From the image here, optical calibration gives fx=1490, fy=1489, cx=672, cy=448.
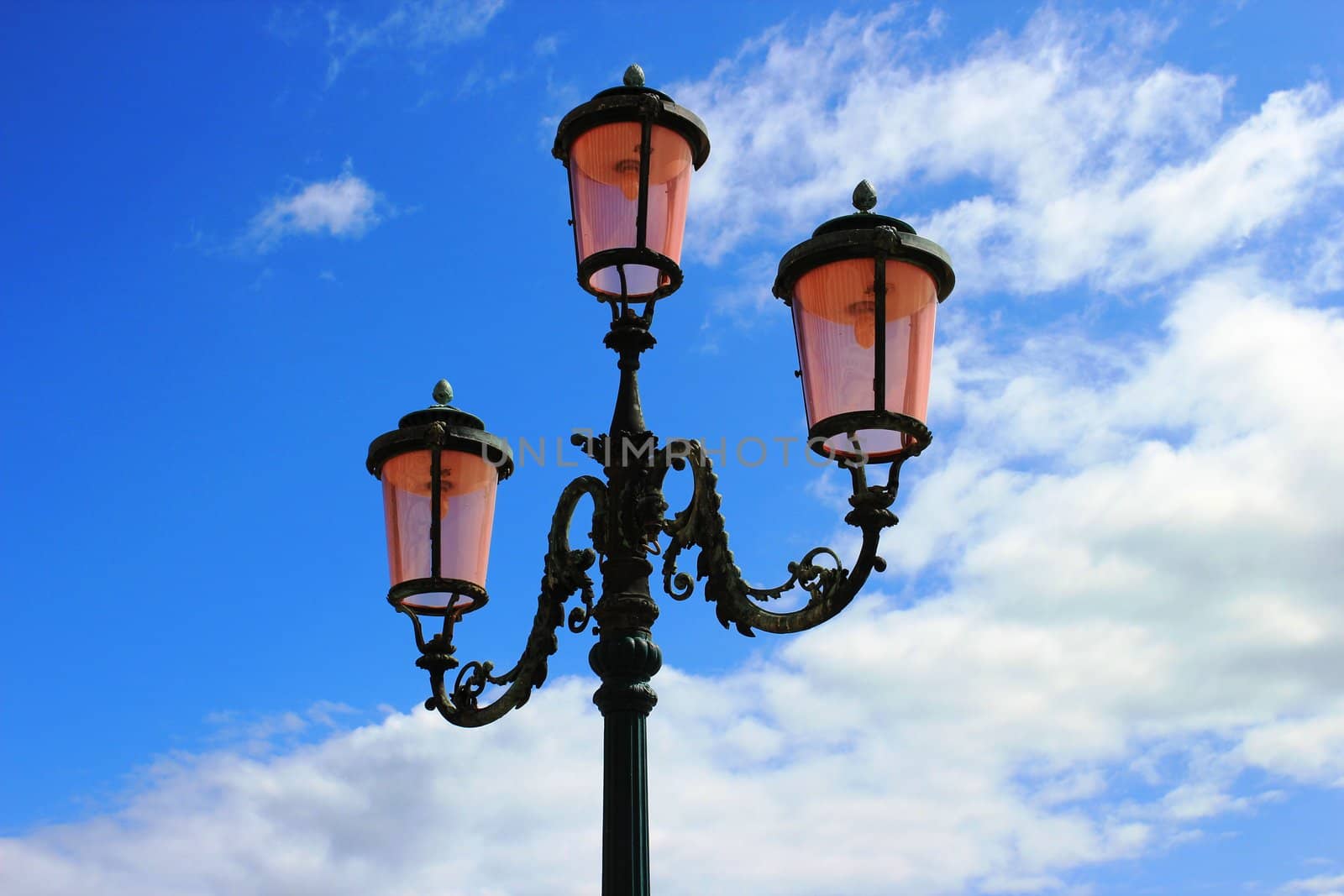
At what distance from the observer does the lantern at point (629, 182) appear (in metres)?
5.71

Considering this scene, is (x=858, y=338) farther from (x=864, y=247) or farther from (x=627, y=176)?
(x=627, y=176)

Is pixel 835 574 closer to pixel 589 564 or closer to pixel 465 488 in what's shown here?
pixel 589 564

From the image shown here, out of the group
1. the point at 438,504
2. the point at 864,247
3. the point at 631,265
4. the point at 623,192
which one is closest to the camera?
the point at 864,247

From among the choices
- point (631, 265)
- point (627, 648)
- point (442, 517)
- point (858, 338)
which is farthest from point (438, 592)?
point (858, 338)

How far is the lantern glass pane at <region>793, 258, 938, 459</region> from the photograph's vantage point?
5461 mm

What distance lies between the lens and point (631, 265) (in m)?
5.90

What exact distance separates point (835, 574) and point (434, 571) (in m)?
1.83

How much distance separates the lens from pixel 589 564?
5883 millimetres

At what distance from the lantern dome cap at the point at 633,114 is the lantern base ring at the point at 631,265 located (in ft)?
1.67

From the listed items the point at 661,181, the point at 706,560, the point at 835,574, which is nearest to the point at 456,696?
the point at 706,560

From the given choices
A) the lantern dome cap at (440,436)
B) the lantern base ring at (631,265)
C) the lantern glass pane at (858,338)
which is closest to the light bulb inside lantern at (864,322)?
the lantern glass pane at (858,338)

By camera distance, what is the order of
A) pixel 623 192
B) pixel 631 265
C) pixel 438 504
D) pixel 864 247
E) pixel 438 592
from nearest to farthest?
pixel 864 247, pixel 623 192, pixel 631 265, pixel 438 504, pixel 438 592

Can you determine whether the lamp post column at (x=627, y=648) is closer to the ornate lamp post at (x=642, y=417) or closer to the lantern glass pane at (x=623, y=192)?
the ornate lamp post at (x=642, y=417)

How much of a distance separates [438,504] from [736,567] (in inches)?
55.7
